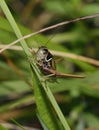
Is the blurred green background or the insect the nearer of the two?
the insect

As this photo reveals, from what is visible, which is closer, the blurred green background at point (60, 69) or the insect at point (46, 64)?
the insect at point (46, 64)

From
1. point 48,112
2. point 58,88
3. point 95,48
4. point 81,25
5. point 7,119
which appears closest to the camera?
point 48,112

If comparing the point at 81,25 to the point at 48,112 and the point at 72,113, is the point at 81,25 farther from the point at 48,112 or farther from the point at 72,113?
the point at 48,112

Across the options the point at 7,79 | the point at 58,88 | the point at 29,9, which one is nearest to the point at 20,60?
the point at 7,79

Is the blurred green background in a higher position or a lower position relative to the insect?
higher

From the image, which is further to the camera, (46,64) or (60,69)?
(60,69)

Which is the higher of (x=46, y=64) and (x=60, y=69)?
(x=60, y=69)

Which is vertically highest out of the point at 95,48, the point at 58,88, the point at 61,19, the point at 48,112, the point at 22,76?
the point at 61,19

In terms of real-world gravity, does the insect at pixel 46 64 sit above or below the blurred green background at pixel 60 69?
below
